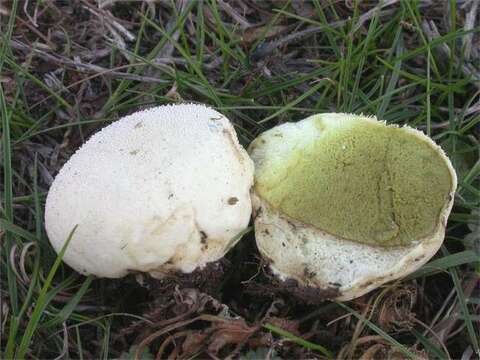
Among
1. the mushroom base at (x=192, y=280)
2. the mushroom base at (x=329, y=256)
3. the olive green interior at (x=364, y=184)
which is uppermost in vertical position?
the olive green interior at (x=364, y=184)

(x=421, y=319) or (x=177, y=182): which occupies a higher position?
(x=177, y=182)

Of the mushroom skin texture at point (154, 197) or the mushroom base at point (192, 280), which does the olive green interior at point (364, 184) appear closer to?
the mushroom skin texture at point (154, 197)

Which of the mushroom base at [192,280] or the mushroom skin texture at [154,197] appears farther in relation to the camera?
the mushroom base at [192,280]

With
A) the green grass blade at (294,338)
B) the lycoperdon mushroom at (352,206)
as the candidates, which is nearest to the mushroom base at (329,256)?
the lycoperdon mushroom at (352,206)

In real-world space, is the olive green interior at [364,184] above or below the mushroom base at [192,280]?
above

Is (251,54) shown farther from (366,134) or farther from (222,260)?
(222,260)

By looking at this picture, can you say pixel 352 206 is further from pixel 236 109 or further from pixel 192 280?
pixel 236 109

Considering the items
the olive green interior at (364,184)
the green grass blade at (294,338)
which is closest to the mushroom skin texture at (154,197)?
the olive green interior at (364,184)

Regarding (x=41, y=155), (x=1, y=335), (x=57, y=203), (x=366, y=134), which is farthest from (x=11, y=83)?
(x=366, y=134)
